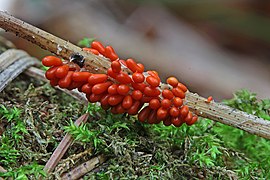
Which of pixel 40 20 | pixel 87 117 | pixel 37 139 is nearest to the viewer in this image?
pixel 37 139

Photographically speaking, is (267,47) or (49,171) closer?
(49,171)

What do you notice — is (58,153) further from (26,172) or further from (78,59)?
(78,59)

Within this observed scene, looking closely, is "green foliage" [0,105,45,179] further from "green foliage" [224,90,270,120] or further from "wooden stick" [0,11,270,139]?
"green foliage" [224,90,270,120]

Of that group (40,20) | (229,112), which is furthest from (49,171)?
(40,20)

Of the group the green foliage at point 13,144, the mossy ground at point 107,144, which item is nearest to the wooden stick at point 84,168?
the mossy ground at point 107,144

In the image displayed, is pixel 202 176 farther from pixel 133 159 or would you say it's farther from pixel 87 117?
pixel 87 117
